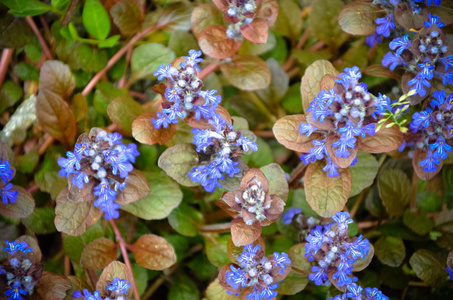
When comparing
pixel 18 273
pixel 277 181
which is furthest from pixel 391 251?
pixel 18 273

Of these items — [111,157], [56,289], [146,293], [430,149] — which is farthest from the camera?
[146,293]

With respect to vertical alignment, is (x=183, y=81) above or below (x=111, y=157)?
above

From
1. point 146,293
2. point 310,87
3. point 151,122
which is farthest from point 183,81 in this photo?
point 146,293

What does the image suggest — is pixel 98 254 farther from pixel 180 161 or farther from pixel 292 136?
pixel 292 136

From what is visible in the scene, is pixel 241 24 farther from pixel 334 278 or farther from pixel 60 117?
pixel 334 278

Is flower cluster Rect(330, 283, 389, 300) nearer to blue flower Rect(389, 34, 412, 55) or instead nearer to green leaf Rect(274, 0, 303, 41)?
blue flower Rect(389, 34, 412, 55)

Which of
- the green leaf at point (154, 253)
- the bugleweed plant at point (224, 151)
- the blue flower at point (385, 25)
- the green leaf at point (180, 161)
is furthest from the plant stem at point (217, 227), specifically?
the blue flower at point (385, 25)
